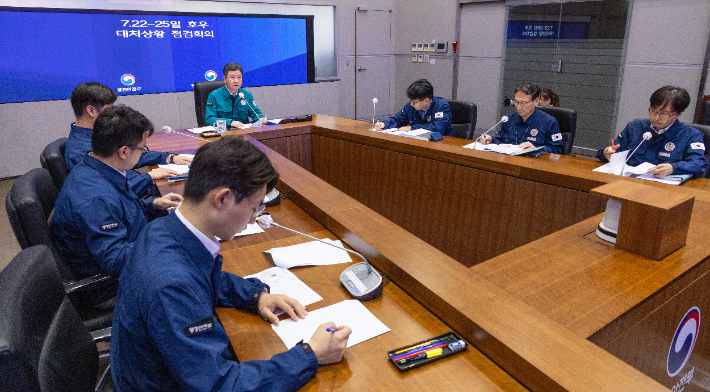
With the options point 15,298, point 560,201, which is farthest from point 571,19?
point 15,298

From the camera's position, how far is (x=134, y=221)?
1.85 meters

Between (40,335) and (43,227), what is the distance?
70 cm

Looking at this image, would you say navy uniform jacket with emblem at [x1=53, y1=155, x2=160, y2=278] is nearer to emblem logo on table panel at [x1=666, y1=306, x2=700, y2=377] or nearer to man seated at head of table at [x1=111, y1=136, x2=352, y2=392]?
man seated at head of table at [x1=111, y1=136, x2=352, y2=392]

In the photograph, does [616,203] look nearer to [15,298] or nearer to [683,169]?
[683,169]

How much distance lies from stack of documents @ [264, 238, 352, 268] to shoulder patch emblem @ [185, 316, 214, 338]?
54cm

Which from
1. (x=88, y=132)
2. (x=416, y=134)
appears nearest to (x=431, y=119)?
(x=416, y=134)

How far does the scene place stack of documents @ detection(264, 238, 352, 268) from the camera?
1501mm

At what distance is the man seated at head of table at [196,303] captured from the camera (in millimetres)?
902

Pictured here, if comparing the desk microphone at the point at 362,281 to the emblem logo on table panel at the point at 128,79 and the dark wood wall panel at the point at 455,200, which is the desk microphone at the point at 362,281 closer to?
the dark wood wall panel at the point at 455,200

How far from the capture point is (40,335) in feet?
3.32

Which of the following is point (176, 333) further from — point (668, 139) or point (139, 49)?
point (139, 49)

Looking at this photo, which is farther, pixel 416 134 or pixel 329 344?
pixel 416 134

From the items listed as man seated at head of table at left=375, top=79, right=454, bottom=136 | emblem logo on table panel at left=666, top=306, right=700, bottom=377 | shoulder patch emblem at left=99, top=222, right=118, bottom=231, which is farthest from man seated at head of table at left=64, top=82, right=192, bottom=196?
emblem logo on table panel at left=666, top=306, right=700, bottom=377

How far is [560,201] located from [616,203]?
676mm
